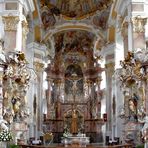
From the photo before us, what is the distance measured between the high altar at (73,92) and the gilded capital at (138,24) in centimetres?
1235

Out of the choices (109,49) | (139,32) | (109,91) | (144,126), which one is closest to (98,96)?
(109,91)

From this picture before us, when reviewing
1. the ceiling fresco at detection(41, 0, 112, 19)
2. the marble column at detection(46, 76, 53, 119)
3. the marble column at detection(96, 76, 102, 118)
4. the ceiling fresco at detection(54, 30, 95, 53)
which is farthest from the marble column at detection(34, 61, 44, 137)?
the marble column at detection(96, 76, 102, 118)

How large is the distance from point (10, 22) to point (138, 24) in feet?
18.3

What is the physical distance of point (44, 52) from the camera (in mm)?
24672

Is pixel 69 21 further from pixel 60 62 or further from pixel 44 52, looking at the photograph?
pixel 60 62

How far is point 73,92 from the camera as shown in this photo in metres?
30.5

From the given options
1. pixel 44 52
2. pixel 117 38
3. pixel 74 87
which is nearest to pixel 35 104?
pixel 44 52

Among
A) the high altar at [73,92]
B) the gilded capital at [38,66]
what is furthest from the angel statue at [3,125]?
the high altar at [73,92]

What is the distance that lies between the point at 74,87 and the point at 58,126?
12.1 ft

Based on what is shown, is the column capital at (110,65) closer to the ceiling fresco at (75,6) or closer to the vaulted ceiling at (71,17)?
the vaulted ceiling at (71,17)

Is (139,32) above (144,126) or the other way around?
above

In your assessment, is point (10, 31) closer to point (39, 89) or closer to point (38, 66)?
point (38, 66)

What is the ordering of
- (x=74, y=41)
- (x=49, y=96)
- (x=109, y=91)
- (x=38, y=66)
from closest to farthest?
(x=38, y=66) → (x=109, y=91) → (x=74, y=41) → (x=49, y=96)

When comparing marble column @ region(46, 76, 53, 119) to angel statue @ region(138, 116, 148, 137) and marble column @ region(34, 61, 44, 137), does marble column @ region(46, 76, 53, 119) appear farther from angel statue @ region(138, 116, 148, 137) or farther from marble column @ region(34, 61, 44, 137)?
angel statue @ region(138, 116, 148, 137)
